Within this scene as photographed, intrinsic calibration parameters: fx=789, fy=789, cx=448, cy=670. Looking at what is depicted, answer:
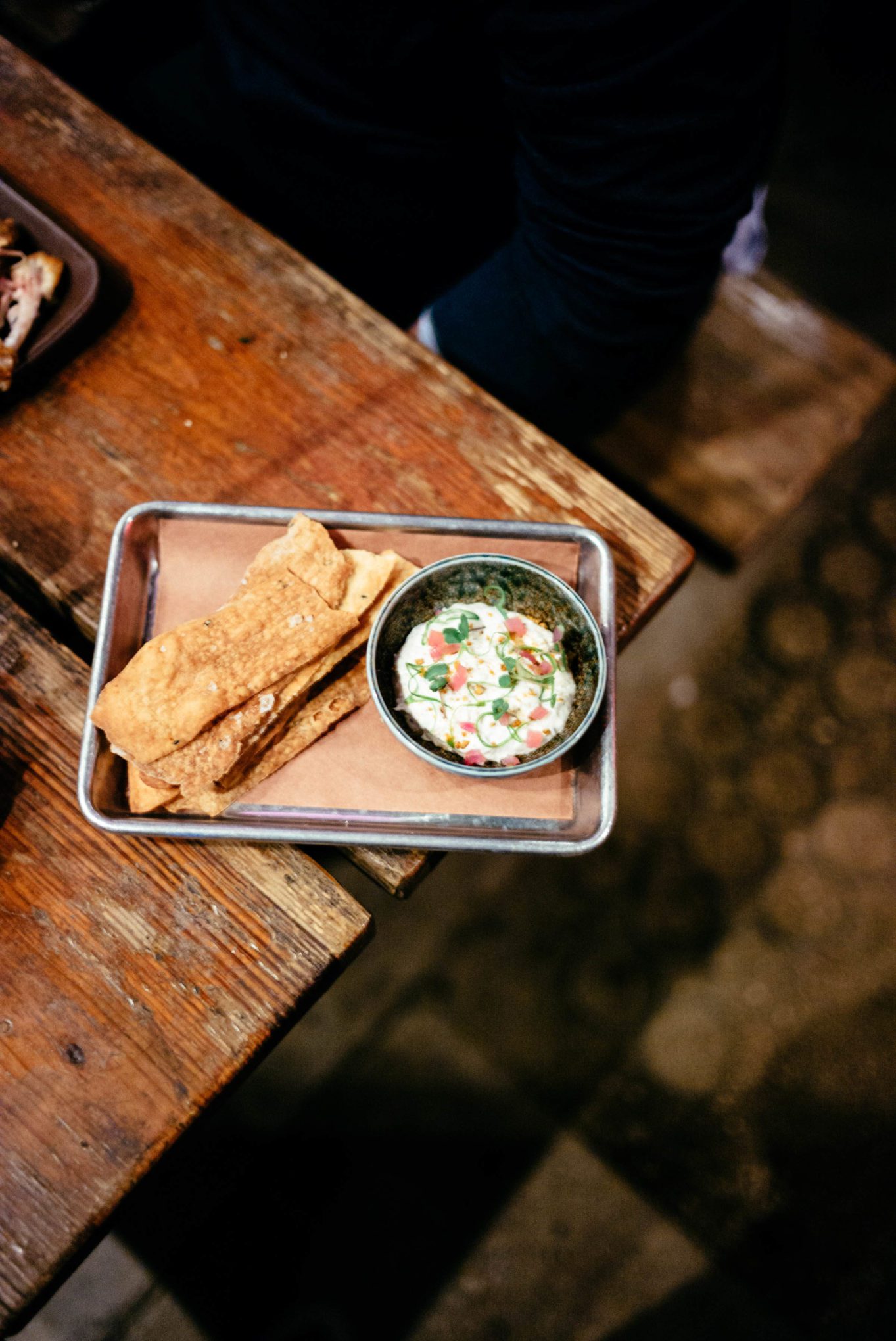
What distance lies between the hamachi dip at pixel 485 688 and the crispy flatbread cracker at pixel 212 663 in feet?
0.44

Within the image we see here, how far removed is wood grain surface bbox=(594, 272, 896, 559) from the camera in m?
2.14

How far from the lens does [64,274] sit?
140 cm

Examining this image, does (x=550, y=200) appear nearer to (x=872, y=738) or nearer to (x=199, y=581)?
(x=199, y=581)

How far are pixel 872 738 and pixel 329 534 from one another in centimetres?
216

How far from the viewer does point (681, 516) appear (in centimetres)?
222

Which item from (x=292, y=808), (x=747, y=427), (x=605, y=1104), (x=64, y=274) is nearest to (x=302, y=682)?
(x=292, y=808)

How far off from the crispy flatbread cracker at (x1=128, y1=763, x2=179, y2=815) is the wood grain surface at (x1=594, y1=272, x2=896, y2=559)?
5.08 feet

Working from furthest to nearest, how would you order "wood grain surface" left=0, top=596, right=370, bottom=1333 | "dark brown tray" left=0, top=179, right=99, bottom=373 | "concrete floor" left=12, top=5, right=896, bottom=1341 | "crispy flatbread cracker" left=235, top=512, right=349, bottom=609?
"concrete floor" left=12, top=5, right=896, bottom=1341 → "dark brown tray" left=0, top=179, right=99, bottom=373 → "crispy flatbread cracker" left=235, top=512, right=349, bottom=609 → "wood grain surface" left=0, top=596, right=370, bottom=1333

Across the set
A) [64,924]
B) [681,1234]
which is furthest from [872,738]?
[64,924]

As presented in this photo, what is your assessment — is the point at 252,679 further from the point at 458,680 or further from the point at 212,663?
the point at 458,680

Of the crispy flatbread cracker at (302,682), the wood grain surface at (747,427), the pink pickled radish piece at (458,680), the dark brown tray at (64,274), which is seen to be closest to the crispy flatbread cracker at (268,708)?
the crispy flatbread cracker at (302,682)

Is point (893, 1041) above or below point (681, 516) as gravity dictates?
below

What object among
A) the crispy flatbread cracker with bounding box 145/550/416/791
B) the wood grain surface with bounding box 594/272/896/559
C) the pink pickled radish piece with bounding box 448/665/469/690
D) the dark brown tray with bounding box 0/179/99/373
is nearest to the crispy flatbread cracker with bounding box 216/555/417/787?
the crispy flatbread cracker with bounding box 145/550/416/791

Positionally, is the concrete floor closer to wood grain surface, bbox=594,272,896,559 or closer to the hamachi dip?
wood grain surface, bbox=594,272,896,559
